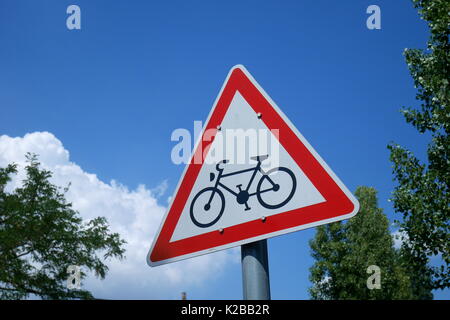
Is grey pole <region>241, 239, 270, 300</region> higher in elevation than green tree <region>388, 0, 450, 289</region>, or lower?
lower

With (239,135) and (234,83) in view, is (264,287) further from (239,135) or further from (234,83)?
(234,83)

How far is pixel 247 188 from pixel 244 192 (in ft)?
0.09

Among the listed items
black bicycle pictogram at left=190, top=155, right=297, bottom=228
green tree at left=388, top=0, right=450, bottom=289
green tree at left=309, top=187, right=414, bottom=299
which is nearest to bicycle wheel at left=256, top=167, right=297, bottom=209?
black bicycle pictogram at left=190, top=155, right=297, bottom=228

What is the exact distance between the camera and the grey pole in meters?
2.15

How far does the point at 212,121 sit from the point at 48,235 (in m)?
15.9

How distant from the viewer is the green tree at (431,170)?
37.2 feet

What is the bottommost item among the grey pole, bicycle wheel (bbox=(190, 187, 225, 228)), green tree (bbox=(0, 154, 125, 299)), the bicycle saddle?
the grey pole

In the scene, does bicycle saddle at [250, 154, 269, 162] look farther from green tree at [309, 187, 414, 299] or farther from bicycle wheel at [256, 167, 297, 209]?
green tree at [309, 187, 414, 299]

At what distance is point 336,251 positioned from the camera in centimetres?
2797

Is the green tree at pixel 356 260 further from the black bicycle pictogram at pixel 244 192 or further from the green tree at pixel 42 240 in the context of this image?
the black bicycle pictogram at pixel 244 192

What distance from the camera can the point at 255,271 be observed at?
220 centimetres

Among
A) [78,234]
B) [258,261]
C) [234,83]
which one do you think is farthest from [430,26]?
[78,234]

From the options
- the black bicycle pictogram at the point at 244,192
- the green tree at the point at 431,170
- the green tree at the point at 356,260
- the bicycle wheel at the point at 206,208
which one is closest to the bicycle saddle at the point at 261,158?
the black bicycle pictogram at the point at 244,192

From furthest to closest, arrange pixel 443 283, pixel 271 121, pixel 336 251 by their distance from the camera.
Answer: pixel 336 251, pixel 443 283, pixel 271 121
